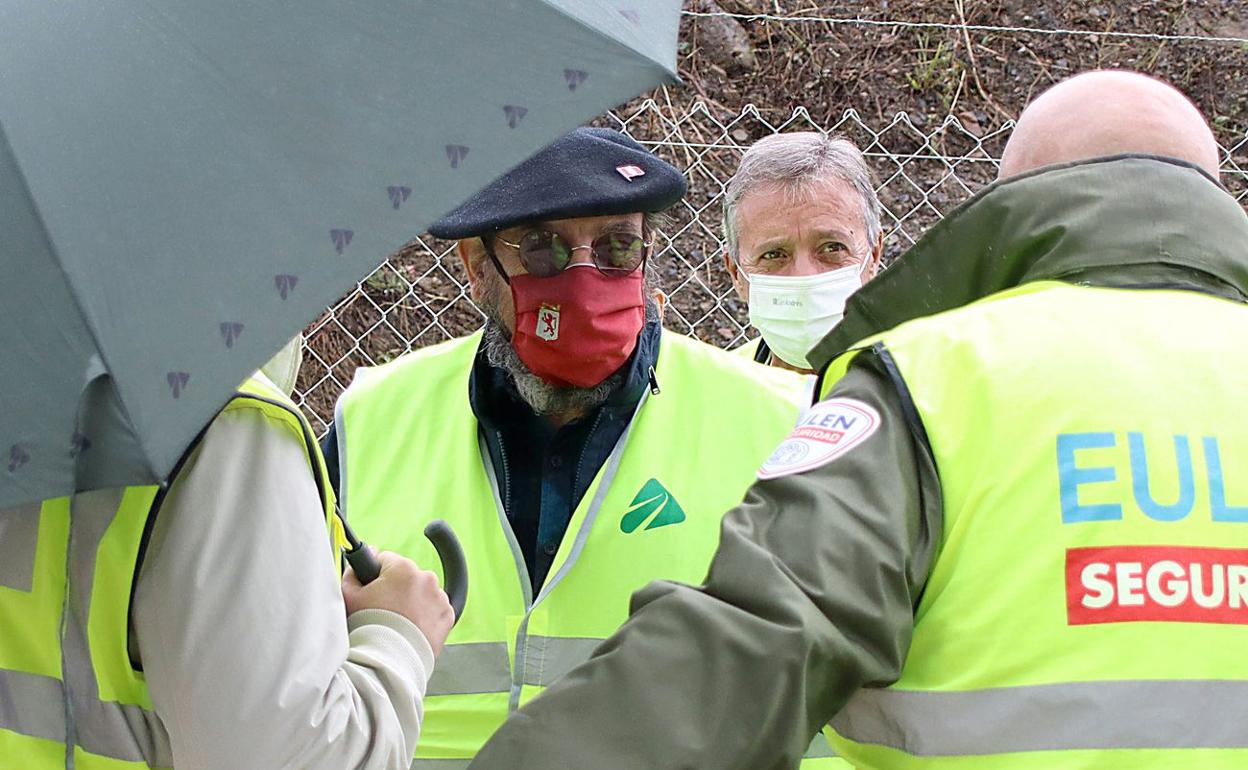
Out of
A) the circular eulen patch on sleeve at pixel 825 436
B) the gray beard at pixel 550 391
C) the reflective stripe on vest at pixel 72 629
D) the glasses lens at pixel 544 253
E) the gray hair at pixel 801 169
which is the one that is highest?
the gray hair at pixel 801 169

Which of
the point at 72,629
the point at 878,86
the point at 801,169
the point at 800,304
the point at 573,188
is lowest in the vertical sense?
the point at 72,629

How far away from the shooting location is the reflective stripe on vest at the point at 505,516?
9.09 ft

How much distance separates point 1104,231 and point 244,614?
1107mm

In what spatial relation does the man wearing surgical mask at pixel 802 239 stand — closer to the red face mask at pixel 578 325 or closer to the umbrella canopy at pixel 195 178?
the red face mask at pixel 578 325

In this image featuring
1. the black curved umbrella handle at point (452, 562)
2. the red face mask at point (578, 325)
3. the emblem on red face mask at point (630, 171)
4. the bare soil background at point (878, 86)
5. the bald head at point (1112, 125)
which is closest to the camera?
the bald head at point (1112, 125)

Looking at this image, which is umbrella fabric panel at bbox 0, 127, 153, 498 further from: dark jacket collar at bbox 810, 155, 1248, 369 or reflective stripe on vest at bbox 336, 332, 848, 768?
reflective stripe on vest at bbox 336, 332, 848, 768

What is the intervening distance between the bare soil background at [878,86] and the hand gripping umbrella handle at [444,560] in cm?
441

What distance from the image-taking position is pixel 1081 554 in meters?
1.56

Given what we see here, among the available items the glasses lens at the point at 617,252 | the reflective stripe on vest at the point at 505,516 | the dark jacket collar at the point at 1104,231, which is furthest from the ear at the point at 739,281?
the dark jacket collar at the point at 1104,231

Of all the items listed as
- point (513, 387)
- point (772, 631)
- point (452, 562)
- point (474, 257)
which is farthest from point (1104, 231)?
point (474, 257)

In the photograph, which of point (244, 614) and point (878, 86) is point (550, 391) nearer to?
point (244, 614)

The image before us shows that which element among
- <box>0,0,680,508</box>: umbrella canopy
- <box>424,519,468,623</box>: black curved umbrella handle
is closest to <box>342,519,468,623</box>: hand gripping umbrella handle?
<box>424,519,468,623</box>: black curved umbrella handle

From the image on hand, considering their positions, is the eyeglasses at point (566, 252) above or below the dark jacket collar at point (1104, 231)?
above

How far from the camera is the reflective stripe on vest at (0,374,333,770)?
5.53ft
